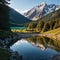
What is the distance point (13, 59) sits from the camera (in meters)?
37.5

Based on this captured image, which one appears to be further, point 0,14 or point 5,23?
point 5,23

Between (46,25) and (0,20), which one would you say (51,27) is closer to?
(46,25)

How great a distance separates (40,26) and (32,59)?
470 feet

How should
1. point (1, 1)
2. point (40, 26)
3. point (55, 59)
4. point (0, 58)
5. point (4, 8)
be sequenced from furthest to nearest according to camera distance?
point (40, 26)
point (4, 8)
point (1, 1)
point (55, 59)
point (0, 58)

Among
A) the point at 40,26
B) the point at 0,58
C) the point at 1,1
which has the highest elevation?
the point at 1,1

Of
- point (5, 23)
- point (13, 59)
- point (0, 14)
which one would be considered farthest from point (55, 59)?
point (5, 23)

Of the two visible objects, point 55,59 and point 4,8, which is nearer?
point 55,59

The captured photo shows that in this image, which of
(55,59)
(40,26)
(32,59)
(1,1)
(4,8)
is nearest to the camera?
(55,59)

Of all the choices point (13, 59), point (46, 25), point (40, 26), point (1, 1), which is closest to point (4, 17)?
point (1, 1)

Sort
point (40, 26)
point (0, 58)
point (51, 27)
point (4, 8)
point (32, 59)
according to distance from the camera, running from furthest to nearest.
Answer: point (40, 26) → point (51, 27) → point (4, 8) → point (32, 59) → point (0, 58)

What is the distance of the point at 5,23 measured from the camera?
88188 mm

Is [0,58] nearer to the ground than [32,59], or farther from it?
farther from it

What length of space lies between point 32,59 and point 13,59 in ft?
36.2

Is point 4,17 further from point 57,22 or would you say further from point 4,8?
point 57,22
